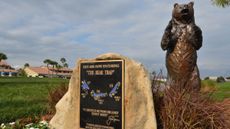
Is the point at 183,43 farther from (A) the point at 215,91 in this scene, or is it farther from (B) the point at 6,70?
(B) the point at 6,70

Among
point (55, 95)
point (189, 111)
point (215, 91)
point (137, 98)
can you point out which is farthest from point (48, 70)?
point (189, 111)

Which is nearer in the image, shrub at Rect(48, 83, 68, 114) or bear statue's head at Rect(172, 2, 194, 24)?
bear statue's head at Rect(172, 2, 194, 24)

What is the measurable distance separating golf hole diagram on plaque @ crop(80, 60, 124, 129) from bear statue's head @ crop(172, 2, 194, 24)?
1960 millimetres

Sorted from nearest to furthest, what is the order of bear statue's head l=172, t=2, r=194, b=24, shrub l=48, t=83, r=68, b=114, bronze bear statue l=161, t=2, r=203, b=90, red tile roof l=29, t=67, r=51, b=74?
bear statue's head l=172, t=2, r=194, b=24 → bronze bear statue l=161, t=2, r=203, b=90 → shrub l=48, t=83, r=68, b=114 → red tile roof l=29, t=67, r=51, b=74

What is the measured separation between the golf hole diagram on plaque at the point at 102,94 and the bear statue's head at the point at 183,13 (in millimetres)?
1960

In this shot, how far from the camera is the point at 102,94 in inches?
275

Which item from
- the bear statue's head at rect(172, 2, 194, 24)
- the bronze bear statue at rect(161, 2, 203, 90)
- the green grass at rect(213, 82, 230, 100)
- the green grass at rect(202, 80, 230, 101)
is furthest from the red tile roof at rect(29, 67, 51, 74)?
the bear statue's head at rect(172, 2, 194, 24)

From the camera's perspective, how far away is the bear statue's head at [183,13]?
7750 mm

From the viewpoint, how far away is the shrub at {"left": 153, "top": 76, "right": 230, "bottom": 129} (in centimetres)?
639

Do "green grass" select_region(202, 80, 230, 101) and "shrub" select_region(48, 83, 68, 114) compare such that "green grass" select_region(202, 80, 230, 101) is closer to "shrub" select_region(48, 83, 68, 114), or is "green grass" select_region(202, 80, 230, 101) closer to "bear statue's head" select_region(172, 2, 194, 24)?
"bear statue's head" select_region(172, 2, 194, 24)

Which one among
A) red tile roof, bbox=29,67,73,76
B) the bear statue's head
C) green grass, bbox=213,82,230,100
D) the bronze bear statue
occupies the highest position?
red tile roof, bbox=29,67,73,76

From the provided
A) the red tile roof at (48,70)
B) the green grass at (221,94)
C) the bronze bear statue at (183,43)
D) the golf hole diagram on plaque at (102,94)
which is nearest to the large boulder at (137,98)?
the golf hole diagram on plaque at (102,94)

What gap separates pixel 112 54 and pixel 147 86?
947mm

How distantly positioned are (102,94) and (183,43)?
2224 mm
